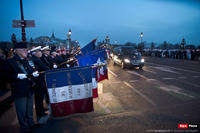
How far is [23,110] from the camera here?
3328mm

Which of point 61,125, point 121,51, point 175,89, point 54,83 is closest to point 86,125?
point 61,125

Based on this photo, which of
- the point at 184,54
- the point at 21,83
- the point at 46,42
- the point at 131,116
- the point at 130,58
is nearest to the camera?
the point at 21,83

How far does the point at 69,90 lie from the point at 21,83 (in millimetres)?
1191

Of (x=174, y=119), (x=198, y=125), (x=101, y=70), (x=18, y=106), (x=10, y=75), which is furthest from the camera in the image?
(x=101, y=70)

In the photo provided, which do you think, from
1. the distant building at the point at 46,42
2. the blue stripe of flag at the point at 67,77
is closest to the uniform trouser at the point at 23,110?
the blue stripe of flag at the point at 67,77

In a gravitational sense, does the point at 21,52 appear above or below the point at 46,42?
below

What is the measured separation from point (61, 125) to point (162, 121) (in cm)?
272

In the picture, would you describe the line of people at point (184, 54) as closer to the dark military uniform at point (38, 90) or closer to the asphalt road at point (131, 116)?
the asphalt road at point (131, 116)

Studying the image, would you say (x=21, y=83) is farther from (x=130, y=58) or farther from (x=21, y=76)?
(x=130, y=58)

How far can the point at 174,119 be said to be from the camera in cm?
379

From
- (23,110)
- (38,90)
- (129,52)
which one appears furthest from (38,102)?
(129,52)

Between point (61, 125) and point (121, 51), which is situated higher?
point (121, 51)

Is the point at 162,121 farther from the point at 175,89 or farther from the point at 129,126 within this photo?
the point at 175,89

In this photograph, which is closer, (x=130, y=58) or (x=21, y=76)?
(x=21, y=76)
